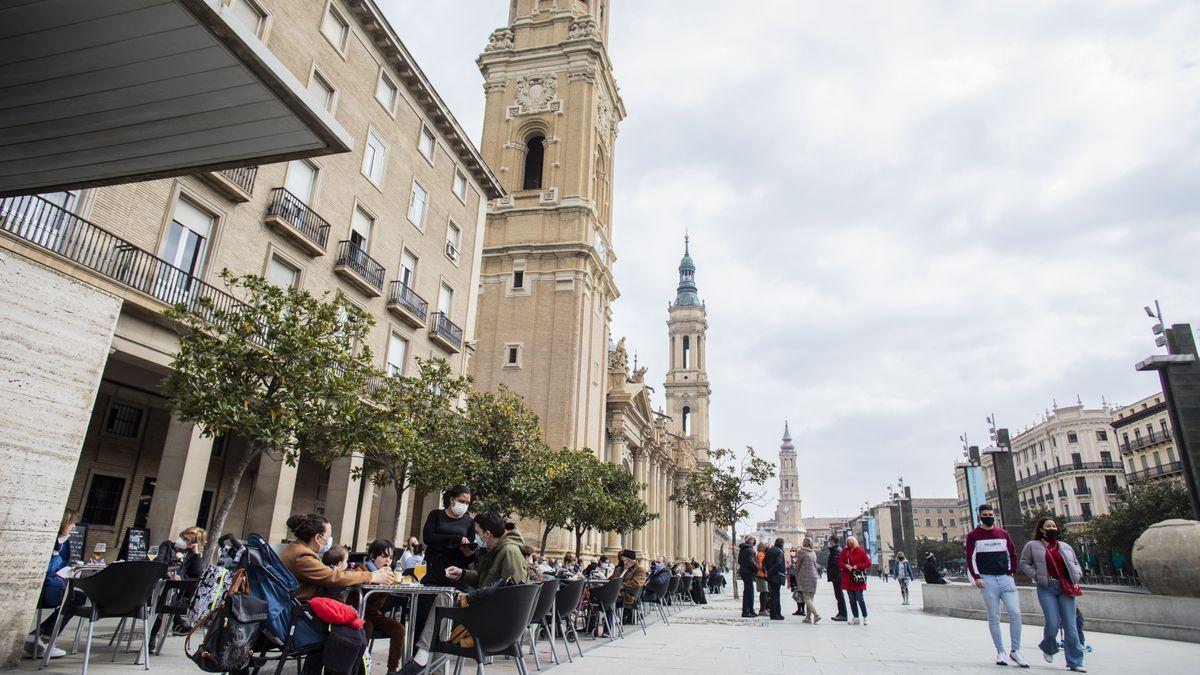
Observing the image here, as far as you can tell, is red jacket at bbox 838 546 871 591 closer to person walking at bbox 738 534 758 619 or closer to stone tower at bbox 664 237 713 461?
person walking at bbox 738 534 758 619

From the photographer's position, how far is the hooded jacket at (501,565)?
577 centimetres

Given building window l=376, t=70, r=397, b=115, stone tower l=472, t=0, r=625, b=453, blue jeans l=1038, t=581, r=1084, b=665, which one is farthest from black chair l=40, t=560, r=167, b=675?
stone tower l=472, t=0, r=625, b=453

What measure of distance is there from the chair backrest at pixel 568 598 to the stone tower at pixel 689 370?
250 ft

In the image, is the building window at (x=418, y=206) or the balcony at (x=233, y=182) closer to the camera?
the balcony at (x=233, y=182)

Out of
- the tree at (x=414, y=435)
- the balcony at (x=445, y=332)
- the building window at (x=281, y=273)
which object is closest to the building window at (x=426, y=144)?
the balcony at (x=445, y=332)

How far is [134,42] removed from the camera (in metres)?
4.10

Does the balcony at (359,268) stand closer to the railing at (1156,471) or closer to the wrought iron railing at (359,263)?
the wrought iron railing at (359,263)

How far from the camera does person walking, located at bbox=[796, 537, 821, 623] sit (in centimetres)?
1380

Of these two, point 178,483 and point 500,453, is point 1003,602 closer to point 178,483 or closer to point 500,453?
point 500,453

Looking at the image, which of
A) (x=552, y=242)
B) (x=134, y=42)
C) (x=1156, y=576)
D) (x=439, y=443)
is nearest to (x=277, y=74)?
(x=134, y=42)

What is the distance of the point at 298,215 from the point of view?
16844 mm

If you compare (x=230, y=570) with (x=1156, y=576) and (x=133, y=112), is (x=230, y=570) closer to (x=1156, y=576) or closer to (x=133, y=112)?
(x=133, y=112)

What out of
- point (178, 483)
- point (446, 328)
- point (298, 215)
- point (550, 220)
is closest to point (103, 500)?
point (178, 483)

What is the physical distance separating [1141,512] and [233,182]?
1902 inches
